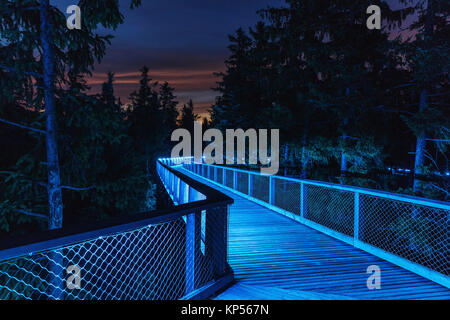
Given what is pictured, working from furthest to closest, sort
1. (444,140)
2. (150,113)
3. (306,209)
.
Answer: (150,113) → (444,140) → (306,209)

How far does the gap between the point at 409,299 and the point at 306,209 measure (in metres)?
4.67

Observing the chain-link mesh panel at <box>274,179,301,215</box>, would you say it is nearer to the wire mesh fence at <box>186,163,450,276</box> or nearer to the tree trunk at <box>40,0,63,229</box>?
the wire mesh fence at <box>186,163,450,276</box>

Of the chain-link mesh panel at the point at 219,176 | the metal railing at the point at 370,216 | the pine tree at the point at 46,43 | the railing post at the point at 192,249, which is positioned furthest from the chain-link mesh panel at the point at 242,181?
the railing post at the point at 192,249

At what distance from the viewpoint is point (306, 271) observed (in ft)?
16.7

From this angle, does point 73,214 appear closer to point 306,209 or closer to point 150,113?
point 306,209

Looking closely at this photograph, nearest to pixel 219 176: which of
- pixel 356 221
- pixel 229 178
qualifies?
pixel 229 178

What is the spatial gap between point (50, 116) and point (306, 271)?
959 cm

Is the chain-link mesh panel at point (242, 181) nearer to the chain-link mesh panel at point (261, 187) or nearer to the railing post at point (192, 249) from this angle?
the chain-link mesh panel at point (261, 187)

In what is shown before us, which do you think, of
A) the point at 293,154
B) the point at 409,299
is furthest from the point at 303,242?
the point at 293,154

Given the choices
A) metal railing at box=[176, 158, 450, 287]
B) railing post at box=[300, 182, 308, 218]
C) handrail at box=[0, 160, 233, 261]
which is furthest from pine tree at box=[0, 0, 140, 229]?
handrail at box=[0, 160, 233, 261]

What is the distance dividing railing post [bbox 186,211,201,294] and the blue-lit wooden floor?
0.50 m

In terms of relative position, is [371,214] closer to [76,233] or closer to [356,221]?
[356,221]

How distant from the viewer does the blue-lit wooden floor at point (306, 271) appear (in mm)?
4219
